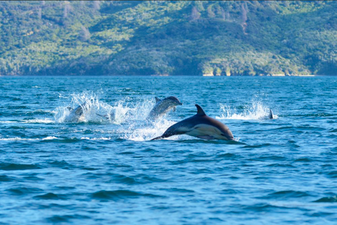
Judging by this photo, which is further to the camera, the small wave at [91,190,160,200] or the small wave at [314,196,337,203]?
the small wave at [91,190,160,200]

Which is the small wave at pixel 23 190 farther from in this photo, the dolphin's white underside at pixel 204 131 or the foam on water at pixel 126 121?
the foam on water at pixel 126 121

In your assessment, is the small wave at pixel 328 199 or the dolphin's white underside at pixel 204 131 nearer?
the small wave at pixel 328 199

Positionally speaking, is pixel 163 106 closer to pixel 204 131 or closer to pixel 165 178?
pixel 204 131

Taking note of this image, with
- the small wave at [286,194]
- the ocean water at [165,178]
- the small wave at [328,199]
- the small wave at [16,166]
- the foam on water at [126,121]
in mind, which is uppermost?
the foam on water at [126,121]

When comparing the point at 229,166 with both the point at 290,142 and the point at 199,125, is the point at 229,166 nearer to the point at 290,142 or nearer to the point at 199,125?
the point at 199,125

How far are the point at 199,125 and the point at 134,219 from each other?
27.7ft

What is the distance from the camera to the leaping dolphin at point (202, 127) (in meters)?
19.9

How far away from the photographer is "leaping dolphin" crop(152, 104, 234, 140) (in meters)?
19.9

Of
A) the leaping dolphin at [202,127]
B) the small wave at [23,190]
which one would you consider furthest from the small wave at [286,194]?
the leaping dolphin at [202,127]

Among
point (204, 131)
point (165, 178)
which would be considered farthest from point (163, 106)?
point (165, 178)

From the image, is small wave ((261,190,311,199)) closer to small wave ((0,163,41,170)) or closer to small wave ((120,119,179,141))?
small wave ((0,163,41,170))

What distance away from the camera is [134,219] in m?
11.9

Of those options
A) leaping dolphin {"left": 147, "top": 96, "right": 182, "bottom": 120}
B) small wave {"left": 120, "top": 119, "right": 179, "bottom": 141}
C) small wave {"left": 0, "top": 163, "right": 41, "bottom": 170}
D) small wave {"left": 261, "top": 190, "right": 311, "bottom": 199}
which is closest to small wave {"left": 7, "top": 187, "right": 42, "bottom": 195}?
small wave {"left": 0, "top": 163, "right": 41, "bottom": 170}

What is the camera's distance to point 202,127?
65.7ft
